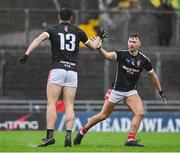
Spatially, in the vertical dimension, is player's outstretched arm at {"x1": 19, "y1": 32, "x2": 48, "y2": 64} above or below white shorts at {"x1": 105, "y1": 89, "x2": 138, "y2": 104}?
above

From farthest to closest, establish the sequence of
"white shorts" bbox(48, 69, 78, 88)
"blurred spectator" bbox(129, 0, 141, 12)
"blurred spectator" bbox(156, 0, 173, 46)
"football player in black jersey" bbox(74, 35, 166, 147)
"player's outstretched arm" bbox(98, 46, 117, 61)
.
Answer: "blurred spectator" bbox(129, 0, 141, 12)
"blurred spectator" bbox(156, 0, 173, 46)
"football player in black jersey" bbox(74, 35, 166, 147)
"player's outstretched arm" bbox(98, 46, 117, 61)
"white shorts" bbox(48, 69, 78, 88)

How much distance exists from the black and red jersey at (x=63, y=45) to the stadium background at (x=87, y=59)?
9.92m

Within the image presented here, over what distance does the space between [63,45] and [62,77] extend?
58cm

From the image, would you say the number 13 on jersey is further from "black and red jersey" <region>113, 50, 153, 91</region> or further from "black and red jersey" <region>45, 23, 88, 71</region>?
"black and red jersey" <region>113, 50, 153, 91</region>

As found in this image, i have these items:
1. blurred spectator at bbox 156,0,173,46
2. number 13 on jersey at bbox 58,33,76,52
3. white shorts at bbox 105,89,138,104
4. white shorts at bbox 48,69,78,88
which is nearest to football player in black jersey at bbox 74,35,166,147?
white shorts at bbox 105,89,138,104

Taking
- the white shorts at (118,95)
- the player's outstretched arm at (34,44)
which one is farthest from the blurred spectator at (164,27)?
the player's outstretched arm at (34,44)

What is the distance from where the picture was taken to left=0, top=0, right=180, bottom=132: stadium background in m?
25.2

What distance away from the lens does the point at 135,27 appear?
26.3m

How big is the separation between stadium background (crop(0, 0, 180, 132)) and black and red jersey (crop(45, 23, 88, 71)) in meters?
9.92

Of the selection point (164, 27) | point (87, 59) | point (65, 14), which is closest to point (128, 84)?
point (65, 14)

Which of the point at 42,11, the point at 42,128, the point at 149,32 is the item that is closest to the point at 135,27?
the point at 149,32

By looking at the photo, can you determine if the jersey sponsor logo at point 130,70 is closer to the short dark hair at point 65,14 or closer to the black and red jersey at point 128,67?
the black and red jersey at point 128,67

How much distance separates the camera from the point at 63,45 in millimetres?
14703

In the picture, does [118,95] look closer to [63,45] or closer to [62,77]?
[62,77]
